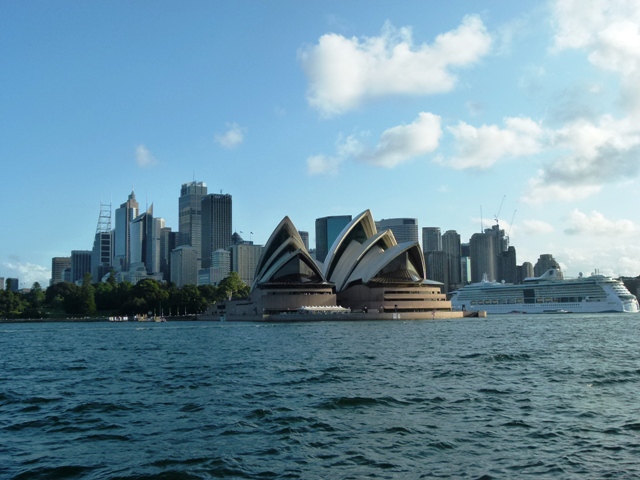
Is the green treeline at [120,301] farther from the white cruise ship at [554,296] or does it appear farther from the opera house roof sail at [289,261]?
the white cruise ship at [554,296]

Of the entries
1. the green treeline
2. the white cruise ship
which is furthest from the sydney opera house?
the white cruise ship

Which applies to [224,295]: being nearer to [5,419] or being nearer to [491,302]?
[491,302]


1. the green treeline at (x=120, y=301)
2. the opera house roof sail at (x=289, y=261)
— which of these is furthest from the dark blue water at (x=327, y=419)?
the green treeline at (x=120, y=301)

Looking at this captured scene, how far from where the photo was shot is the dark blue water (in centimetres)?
1298

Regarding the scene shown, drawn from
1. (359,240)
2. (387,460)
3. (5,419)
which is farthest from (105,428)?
(359,240)

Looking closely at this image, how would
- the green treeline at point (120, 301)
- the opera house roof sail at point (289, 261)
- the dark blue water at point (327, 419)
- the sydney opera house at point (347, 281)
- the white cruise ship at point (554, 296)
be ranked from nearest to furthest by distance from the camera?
the dark blue water at point (327, 419)
the sydney opera house at point (347, 281)
the opera house roof sail at point (289, 261)
the white cruise ship at point (554, 296)
the green treeline at point (120, 301)

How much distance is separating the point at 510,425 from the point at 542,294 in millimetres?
135025

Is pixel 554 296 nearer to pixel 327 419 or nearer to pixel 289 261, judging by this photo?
pixel 289 261

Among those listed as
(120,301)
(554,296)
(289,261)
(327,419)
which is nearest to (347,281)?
(289,261)

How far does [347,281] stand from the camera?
116125mm

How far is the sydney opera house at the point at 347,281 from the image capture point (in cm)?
10969

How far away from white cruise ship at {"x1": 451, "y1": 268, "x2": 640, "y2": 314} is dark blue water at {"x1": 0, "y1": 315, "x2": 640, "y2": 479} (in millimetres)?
112847

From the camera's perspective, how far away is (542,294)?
14375 cm

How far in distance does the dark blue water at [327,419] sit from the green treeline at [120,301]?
11596 cm
